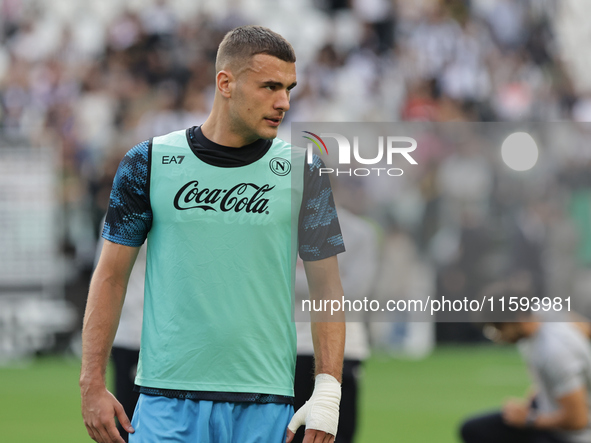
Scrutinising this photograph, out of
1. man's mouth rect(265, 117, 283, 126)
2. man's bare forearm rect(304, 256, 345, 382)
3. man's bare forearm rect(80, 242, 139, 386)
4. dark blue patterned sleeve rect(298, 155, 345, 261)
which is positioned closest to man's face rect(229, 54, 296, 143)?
man's mouth rect(265, 117, 283, 126)

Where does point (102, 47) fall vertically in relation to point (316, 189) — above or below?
above

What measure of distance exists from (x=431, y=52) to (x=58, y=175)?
271 inches

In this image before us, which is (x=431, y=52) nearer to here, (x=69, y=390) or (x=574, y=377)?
(x=69, y=390)

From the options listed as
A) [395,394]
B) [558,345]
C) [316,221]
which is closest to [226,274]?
[316,221]

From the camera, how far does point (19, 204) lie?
13055 millimetres

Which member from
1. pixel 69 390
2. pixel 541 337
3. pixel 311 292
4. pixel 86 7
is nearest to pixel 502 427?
pixel 541 337

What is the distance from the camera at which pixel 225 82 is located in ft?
11.5

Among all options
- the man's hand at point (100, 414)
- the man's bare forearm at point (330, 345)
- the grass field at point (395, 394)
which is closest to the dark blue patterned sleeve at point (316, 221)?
the man's bare forearm at point (330, 345)

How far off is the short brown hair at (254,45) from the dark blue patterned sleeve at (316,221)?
0.41 meters

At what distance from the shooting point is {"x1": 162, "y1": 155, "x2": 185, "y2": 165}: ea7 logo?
3.44m

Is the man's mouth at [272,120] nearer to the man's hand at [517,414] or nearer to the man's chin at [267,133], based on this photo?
the man's chin at [267,133]

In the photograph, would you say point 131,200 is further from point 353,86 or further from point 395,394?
point 353,86

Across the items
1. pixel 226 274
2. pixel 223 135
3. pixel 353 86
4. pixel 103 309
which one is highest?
pixel 353 86

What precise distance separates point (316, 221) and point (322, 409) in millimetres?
661
